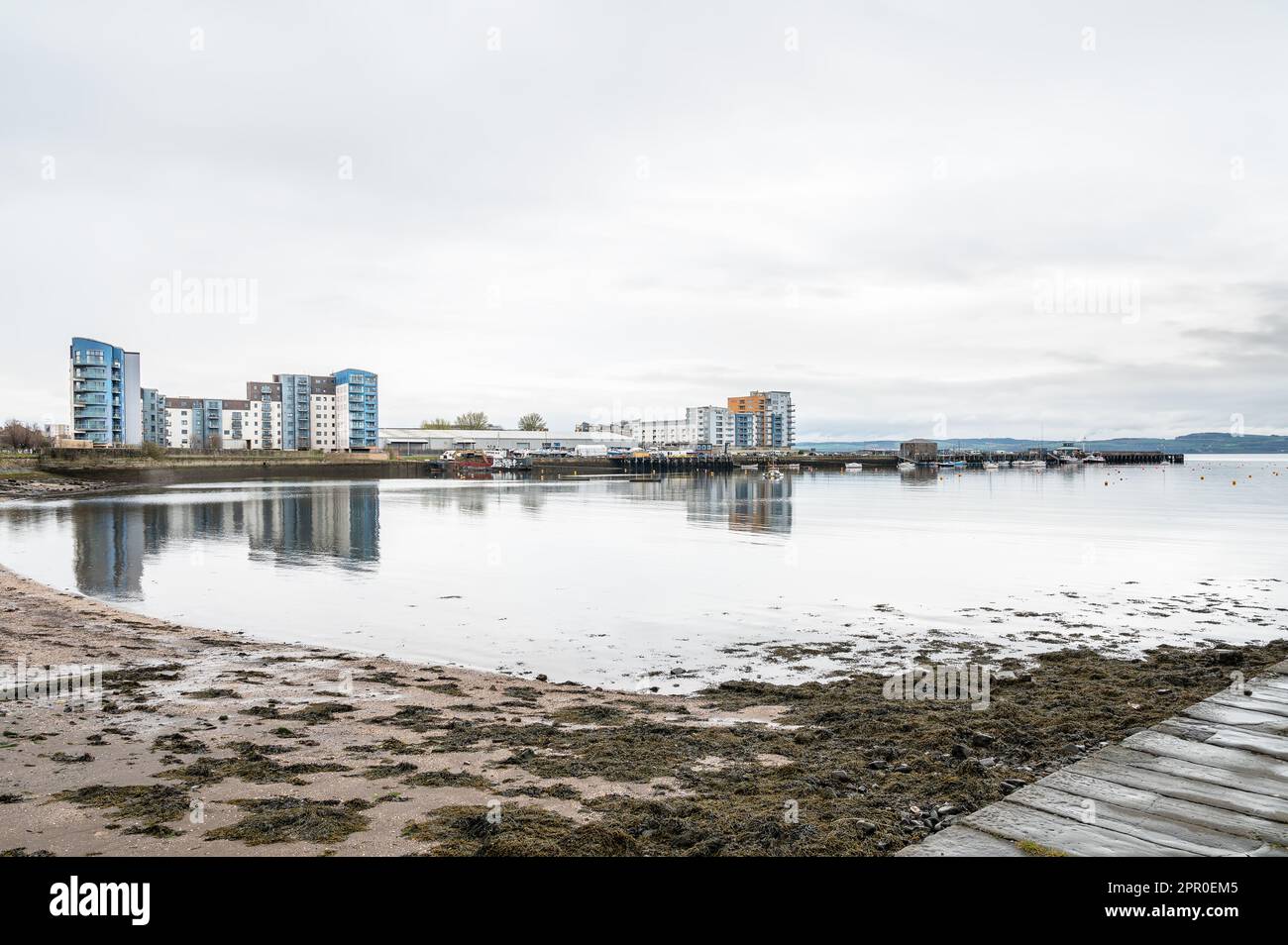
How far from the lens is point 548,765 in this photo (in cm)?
850

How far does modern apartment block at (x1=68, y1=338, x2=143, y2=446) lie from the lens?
117m

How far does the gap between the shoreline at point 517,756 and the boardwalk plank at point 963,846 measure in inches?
40.1

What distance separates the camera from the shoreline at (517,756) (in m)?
6.51

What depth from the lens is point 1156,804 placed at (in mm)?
5648

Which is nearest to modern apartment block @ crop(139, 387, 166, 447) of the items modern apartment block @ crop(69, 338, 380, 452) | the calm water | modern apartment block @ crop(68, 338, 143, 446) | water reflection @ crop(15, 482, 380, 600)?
modern apartment block @ crop(69, 338, 380, 452)

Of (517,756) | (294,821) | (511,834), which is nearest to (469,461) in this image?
(517,756)

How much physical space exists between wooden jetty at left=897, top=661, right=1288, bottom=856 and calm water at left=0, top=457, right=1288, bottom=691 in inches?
278

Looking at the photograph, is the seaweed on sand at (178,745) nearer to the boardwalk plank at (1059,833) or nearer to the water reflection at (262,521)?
the boardwalk plank at (1059,833)

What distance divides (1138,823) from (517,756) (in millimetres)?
5889

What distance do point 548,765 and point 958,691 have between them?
Answer: 6500 mm

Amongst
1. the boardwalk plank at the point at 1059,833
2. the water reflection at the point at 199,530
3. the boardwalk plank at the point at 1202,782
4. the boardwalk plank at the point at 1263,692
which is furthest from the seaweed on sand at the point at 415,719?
the water reflection at the point at 199,530

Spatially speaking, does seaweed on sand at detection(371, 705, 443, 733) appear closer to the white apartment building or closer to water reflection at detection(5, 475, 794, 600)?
water reflection at detection(5, 475, 794, 600)

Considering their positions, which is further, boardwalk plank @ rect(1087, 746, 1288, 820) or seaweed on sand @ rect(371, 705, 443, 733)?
seaweed on sand @ rect(371, 705, 443, 733)
